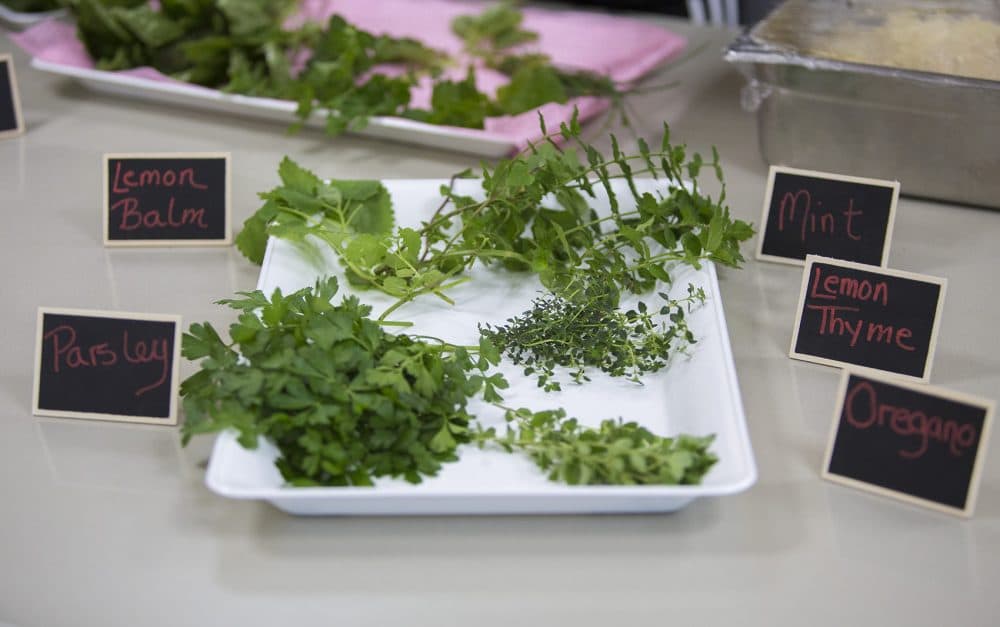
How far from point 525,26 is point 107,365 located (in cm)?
102

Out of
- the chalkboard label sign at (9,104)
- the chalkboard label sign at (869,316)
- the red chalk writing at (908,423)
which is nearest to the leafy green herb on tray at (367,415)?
the red chalk writing at (908,423)

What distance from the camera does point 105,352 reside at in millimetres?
865

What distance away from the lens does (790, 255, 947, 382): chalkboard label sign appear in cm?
89

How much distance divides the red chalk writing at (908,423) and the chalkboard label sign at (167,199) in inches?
29.3

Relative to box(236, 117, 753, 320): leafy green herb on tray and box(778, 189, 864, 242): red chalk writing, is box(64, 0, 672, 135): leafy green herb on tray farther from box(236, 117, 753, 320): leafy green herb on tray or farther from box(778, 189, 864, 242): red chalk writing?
box(778, 189, 864, 242): red chalk writing

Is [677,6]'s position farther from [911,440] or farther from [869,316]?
[911,440]

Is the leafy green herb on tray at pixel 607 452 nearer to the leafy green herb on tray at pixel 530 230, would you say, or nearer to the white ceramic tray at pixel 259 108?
the leafy green herb on tray at pixel 530 230

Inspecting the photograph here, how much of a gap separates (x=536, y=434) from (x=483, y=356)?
0.09 meters

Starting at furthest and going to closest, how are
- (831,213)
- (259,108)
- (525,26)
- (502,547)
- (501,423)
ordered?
(525,26)
(259,108)
(831,213)
(501,423)
(502,547)

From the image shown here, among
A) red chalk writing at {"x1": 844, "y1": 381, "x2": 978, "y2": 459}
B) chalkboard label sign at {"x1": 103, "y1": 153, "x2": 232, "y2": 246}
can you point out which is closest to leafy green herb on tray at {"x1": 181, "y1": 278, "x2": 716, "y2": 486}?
red chalk writing at {"x1": 844, "y1": 381, "x2": 978, "y2": 459}

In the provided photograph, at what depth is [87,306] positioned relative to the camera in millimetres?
1058

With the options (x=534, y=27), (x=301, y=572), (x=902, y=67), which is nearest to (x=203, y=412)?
(x=301, y=572)

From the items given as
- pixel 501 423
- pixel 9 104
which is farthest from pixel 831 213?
pixel 9 104

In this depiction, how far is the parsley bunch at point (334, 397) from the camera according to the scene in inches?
29.4
